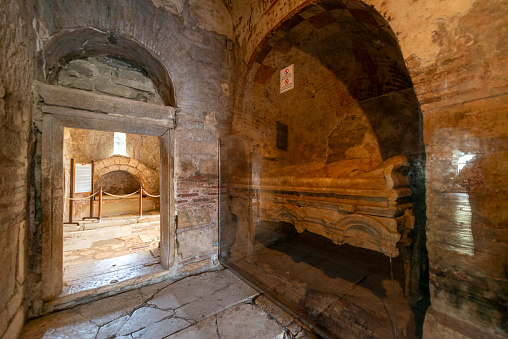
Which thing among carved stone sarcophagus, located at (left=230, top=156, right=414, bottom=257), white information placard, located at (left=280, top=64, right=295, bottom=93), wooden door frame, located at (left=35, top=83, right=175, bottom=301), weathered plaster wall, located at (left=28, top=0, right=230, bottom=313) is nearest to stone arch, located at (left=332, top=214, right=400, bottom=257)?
carved stone sarcophagus, located at (left=230, top=156, right=414, bottom=257)

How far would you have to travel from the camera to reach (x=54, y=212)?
240cm

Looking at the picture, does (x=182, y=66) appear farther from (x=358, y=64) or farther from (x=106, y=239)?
(x=106, y=239)

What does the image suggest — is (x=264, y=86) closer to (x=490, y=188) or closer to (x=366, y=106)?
(x=366, y=106)

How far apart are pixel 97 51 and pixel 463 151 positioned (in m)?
4.61

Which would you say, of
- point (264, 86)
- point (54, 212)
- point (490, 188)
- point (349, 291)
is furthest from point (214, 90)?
point (349, 291)

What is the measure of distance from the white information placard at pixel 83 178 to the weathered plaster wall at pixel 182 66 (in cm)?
607

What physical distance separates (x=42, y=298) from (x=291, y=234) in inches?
152

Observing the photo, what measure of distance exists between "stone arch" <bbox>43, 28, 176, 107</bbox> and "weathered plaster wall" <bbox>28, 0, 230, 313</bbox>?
0.01 meters

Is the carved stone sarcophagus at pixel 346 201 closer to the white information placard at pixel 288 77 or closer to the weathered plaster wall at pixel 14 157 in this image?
the white information placard at pixel 288 77

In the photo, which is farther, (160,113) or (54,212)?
(160,113)

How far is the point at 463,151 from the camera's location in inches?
54.0

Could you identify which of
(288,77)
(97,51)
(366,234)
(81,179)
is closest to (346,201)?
(366,234)

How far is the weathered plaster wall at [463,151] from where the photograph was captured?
1.25 m

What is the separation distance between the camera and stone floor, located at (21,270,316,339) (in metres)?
1.99
